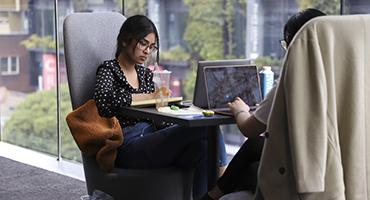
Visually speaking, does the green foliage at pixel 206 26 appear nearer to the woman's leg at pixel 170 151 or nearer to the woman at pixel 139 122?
the woman at pixel 139 122

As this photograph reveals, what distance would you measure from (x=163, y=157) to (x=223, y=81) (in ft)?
1.53

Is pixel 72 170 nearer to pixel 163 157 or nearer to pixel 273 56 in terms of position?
pixel 163 157

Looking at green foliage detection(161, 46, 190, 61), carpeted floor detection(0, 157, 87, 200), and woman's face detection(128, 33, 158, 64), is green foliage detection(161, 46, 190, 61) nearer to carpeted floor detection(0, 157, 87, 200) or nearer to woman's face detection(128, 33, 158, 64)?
carpeted floor detection(0, 157, 87, 200)

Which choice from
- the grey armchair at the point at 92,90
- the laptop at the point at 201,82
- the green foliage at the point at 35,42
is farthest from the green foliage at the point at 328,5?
the green foliage at the point at 35,42

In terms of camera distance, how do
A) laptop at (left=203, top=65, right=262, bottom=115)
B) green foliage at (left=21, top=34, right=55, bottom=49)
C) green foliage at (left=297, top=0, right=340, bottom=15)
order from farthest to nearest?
1. green foliage at (left=21, top=34, right=55, bottom=49)
2. green foliage at (left=297, top=0, right=340, bottom=15)
3. laptop at (left=203, top=65, right=262, bottom=115)

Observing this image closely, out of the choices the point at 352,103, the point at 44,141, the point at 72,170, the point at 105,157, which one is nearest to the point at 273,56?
the point at 72,170

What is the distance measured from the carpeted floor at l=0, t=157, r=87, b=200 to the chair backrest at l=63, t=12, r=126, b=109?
38.6 inches

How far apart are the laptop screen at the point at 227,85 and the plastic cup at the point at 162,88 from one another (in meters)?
0.22

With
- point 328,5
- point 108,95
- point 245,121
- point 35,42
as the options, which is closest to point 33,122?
point 35,42

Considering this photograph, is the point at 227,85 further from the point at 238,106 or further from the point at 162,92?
the point at 162,92

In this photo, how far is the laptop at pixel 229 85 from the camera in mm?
2467

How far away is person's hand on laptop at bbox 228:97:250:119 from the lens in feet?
7.48

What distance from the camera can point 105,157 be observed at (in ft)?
8.93

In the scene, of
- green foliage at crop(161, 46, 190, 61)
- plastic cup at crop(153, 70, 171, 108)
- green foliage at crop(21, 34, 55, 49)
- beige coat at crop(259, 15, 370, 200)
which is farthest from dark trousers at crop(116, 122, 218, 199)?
green foliage at crop(21, 34, 55, 49)
